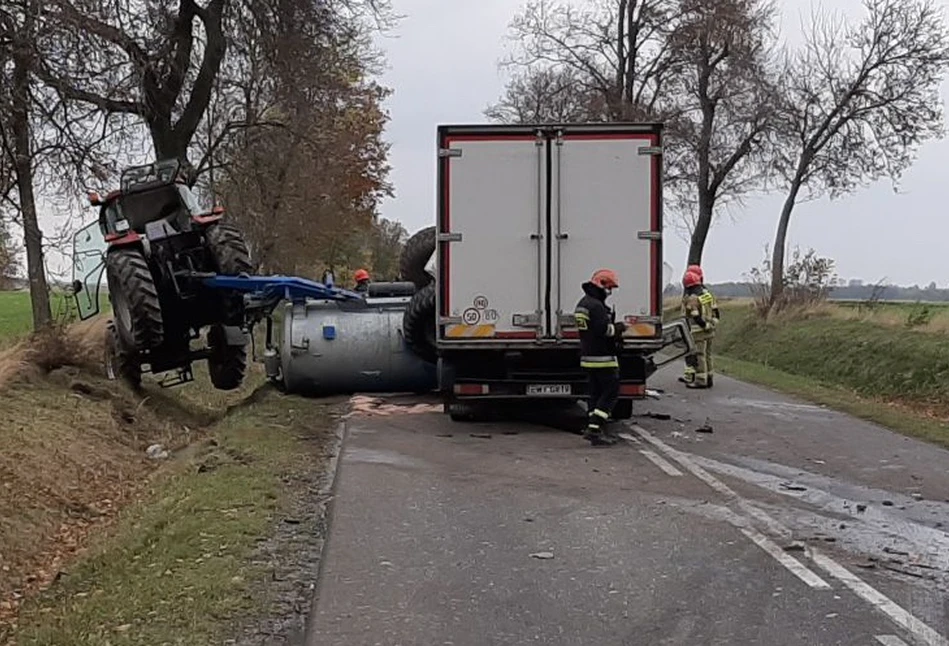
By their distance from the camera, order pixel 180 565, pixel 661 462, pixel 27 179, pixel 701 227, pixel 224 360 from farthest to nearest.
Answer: pixel 701 227 < pixel 224 360 < pixel 27 179 < pixel 661 462 < pixel 180 565

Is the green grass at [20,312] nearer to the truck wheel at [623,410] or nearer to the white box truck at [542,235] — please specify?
the white box truck at [542,235]

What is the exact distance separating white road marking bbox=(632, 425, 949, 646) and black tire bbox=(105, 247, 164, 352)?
7387mm

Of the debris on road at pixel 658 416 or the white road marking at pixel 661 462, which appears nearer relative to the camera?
the white road marking at pixel 661 462

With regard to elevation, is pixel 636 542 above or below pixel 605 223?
below

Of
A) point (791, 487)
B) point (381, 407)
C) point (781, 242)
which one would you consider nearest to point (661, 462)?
point (791, 487)

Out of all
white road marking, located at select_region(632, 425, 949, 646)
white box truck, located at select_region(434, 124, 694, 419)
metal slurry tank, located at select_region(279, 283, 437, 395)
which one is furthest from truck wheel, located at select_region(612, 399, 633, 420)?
white road marking, located at select_region(632, 425, 949, 646)

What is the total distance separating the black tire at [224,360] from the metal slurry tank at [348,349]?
0.89 m

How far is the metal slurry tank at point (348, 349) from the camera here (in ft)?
55.6

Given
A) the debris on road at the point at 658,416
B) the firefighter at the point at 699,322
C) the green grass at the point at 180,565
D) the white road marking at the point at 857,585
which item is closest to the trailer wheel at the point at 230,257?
the green grass at the point at 180,565

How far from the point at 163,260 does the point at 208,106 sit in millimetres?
9856

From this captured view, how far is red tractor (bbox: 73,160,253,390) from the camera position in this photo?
52.1 feet

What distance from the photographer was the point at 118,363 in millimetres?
17016

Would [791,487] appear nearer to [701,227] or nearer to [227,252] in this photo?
[227,252]

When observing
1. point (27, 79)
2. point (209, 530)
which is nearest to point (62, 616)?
point (209, 530)
